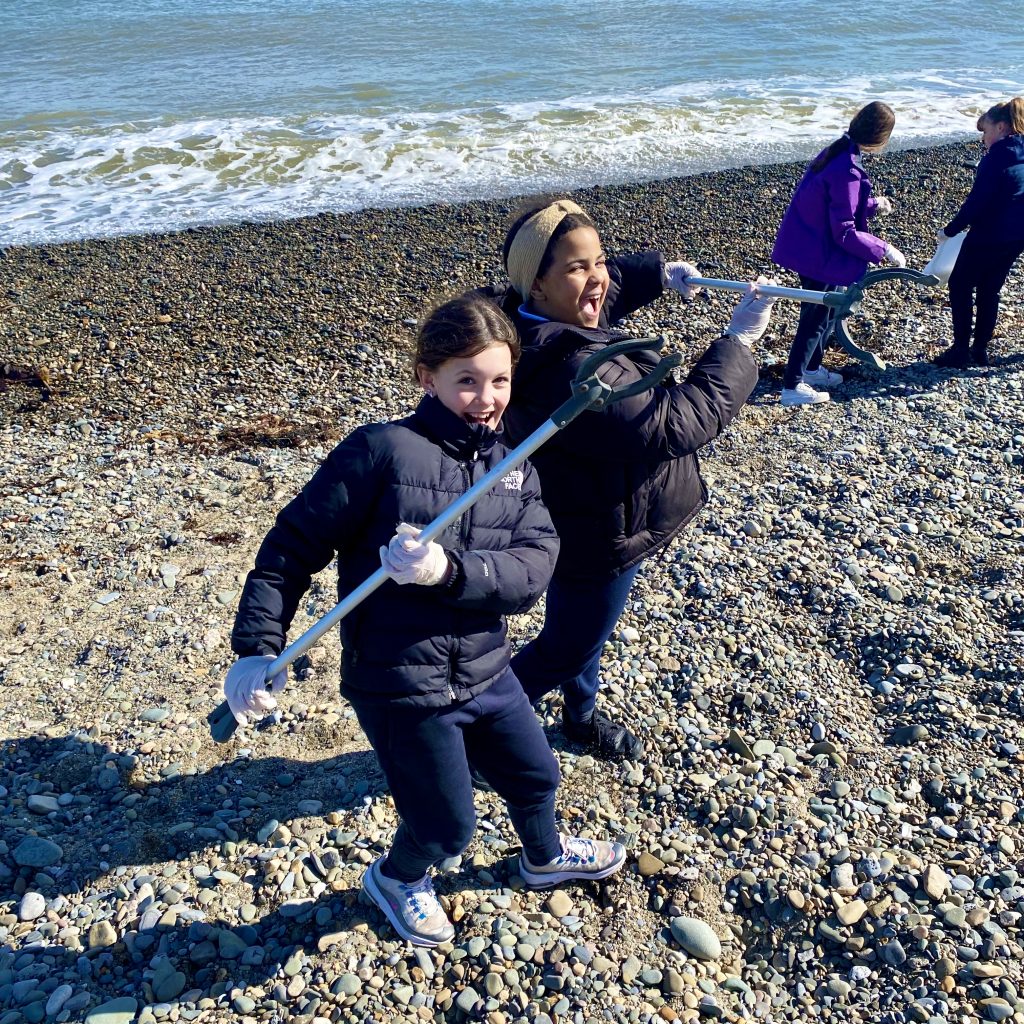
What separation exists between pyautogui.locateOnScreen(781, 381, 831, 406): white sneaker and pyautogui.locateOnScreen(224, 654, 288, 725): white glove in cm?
590

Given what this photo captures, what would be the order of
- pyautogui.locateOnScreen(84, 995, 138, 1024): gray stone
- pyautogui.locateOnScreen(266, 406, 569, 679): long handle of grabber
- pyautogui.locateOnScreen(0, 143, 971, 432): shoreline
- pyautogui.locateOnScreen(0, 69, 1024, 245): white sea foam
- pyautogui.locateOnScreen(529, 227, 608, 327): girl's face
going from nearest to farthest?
1. pyautogui.locateOnScreen(266, 406, 569, 679): long handle of grabber
2. pyautogui.locateOnScreen(84, 995, 138, 1024): gray stone
3. pyautogui.locateOnScreen(529, 227, 608, 327): girl's face
4. pyautogui.locateOnScreen(0, 143, 971, 432): shoreline
5. pyautogui.locateOnScreen(0, 69, 1024, 245): white sea foam

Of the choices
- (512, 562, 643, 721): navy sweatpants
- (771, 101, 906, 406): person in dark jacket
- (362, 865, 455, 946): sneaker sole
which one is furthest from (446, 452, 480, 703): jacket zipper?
(771, 101, 906, 406): person in dark jacket

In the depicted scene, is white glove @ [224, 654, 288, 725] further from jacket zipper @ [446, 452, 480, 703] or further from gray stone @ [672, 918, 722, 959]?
gray stone @ [672, 918, 722, 959]

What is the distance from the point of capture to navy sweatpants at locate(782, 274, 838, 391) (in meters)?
7.50

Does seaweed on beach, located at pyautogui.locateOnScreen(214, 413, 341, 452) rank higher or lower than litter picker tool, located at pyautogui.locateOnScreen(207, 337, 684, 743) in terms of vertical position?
lower

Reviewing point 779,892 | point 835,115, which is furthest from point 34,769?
point 835,115

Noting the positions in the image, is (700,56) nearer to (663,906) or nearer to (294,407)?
(294,407)

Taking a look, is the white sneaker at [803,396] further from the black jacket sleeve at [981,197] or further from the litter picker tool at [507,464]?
the litter picker tool at [507,464]

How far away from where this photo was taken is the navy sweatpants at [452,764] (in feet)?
9.43

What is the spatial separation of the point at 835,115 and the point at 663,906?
18806mm

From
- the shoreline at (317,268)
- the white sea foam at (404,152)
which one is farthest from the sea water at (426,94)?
the shoreline at (317,268)

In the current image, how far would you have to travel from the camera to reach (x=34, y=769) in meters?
4.21

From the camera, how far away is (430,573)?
8.41 ft

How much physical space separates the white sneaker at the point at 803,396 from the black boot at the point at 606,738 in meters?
4.25
